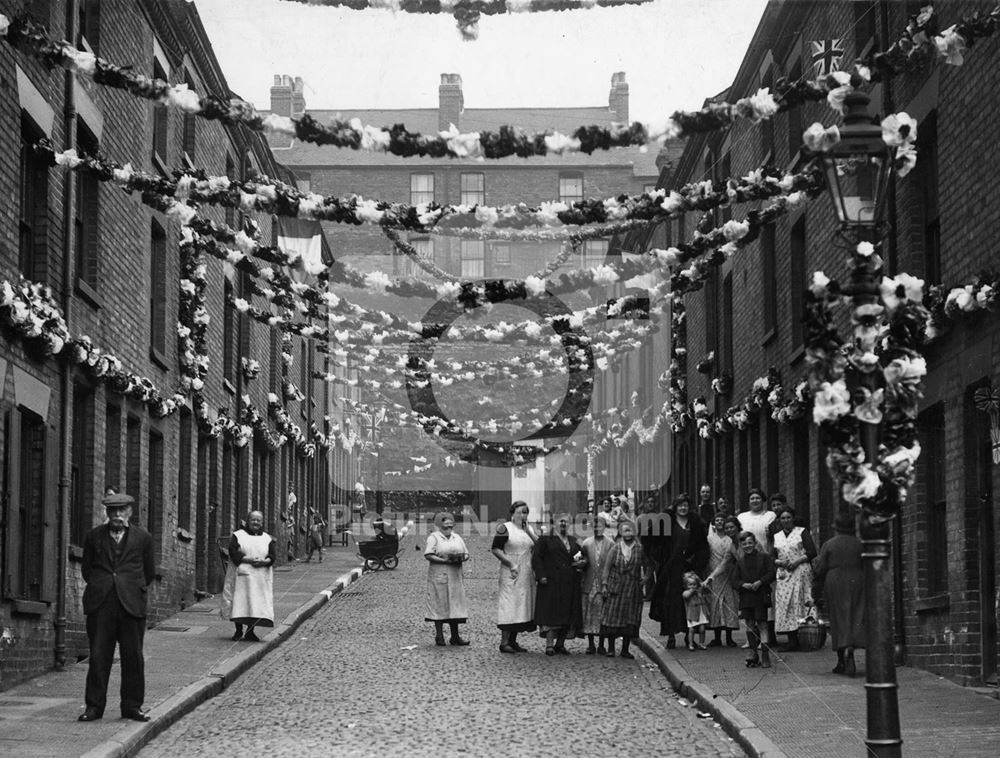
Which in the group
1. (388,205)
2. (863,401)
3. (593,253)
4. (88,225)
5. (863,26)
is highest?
(593,253)

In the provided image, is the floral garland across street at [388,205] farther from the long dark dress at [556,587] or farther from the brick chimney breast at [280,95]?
the brick chimney breast at [280,95]

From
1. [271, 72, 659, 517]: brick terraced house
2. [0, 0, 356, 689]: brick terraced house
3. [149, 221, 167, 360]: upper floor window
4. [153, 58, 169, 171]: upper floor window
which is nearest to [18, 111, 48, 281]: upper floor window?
[0, 0, 356, 689]: brick terraced house

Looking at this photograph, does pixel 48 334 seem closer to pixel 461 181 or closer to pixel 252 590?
pixel 252 590

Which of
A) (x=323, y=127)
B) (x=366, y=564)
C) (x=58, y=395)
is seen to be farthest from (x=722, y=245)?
(x=366, y=564)

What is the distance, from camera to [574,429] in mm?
51844

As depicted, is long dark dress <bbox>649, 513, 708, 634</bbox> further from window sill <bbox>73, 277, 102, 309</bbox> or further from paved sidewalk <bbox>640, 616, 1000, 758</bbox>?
window sill <bbox>73, 277, 102, 309</bbox>

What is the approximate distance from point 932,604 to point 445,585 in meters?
6.25

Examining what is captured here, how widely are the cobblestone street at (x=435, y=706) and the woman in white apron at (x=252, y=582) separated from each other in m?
0.52

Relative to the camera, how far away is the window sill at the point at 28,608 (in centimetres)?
1543

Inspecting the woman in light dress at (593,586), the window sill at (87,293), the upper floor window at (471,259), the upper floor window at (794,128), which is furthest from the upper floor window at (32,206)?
the upper floor window at (471,259)

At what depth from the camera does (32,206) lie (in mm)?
16625

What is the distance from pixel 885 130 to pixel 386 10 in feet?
13.2

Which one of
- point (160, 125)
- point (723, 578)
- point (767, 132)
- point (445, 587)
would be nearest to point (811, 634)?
point (723, 578)

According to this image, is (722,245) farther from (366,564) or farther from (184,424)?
(366,564)
